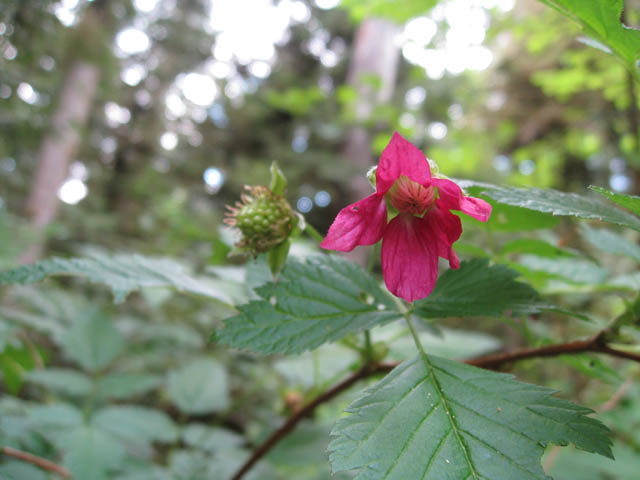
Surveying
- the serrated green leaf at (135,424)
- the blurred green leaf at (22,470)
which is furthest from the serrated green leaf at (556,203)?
the serrated green leaf at (135,424)

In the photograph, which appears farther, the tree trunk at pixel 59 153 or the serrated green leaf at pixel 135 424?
the tree trunk at pixel 59 153

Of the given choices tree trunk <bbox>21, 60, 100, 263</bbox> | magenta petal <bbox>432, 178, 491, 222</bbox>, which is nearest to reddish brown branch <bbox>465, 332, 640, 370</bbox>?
magenta petal <bbox>432, 178, 491, 222</bbox>

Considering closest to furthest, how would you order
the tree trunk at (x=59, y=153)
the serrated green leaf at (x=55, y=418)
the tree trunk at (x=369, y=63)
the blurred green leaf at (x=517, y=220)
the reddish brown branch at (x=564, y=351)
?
the reddish brown branch at (x=564, y=351) < the blurred green leaf at (x=517, y=220) < the serrated green leaf at (x=55, y=418) < the tree trunk at (x=59, y=153) < the tree trunk at (x=369, y=63)

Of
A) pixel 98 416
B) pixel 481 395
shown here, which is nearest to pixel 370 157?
pixel 98 416

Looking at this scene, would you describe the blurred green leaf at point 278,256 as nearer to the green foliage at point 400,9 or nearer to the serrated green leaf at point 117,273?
the serrated green leaf at point 117,273

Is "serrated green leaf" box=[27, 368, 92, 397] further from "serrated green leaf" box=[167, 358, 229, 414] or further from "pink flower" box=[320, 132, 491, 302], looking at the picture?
"pink flower" box=[320, 132, 491, 302]

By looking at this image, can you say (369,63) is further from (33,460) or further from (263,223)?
(33,460)
